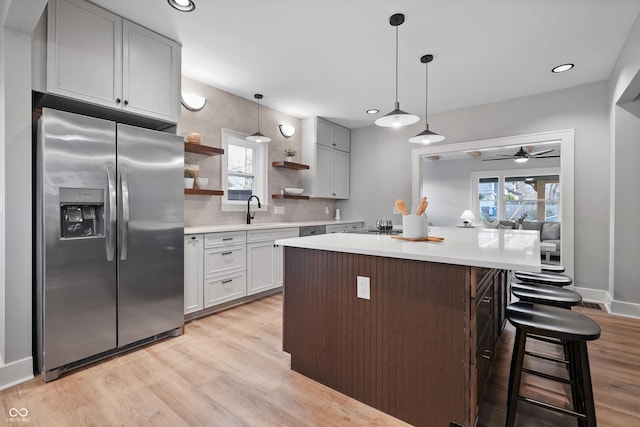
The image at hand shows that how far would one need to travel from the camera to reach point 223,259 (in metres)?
3.24

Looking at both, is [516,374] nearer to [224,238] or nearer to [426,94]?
[224,238]

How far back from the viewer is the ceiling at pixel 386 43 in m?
2.29

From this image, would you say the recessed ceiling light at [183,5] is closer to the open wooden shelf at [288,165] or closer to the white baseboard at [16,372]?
the open wooden shelf at [288,165]

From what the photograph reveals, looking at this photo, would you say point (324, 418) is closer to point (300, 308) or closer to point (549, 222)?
point (300, 308)

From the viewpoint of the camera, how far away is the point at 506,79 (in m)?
3.53

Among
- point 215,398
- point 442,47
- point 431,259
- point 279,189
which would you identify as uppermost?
point 442,47

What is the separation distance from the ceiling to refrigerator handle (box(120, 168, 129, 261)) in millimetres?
1289

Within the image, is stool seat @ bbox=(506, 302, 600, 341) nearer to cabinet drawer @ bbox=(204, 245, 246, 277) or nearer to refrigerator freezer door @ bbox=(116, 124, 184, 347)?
refrigerator freezer door @ bbox=(116, 124, 184, 347)

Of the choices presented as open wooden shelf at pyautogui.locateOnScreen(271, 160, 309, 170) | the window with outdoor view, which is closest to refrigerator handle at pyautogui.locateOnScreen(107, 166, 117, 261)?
open wooden shelf at pyautogui.locateOnScreen(271, 160, 309, 170)

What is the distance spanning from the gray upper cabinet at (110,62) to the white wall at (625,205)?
14.4 feet

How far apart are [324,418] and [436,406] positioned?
59 cm

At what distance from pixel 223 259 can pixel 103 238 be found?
48.1 inches

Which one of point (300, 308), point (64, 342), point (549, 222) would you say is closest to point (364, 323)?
point (300, 308)

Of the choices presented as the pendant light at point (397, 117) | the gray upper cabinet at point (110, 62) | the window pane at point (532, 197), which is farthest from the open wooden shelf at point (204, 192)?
the window pane at point (532, 197)
